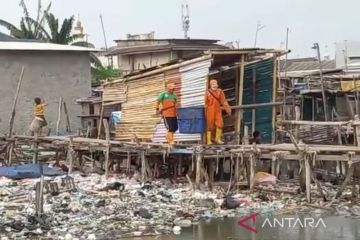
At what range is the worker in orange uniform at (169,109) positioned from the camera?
54.6ft

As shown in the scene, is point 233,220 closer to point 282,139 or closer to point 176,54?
point 282,139

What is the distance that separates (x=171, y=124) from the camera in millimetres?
16859

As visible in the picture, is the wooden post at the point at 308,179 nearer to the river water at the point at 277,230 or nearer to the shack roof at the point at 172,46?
the river water at the point at 277,230

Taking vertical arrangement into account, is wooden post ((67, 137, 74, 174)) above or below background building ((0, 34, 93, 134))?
below

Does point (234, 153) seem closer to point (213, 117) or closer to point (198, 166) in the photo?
point (198, 166)

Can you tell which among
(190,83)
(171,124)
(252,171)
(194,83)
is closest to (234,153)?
(252,171)

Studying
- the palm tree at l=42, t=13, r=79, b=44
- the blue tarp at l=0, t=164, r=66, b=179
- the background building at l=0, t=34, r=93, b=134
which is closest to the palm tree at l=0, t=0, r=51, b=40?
the palm tree at l=42, t=13, r=79, b=44

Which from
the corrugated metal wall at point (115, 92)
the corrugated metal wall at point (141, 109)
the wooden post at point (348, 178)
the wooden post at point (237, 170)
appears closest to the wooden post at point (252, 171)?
→ the wooden post at point (237, 170)

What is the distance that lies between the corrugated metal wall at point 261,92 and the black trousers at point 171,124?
6.05 feet

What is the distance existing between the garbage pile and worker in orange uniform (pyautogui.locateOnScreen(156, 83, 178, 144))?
1.20 m

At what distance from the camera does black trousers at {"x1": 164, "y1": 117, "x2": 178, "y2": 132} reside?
16812 mm

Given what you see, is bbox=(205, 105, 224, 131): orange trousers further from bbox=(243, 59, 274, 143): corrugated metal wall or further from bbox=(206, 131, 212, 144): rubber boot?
bbox=(243, 59, 274, 143): corrugated metal wall

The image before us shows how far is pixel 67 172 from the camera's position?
1888 centimetres

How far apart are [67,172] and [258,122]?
193 inches
